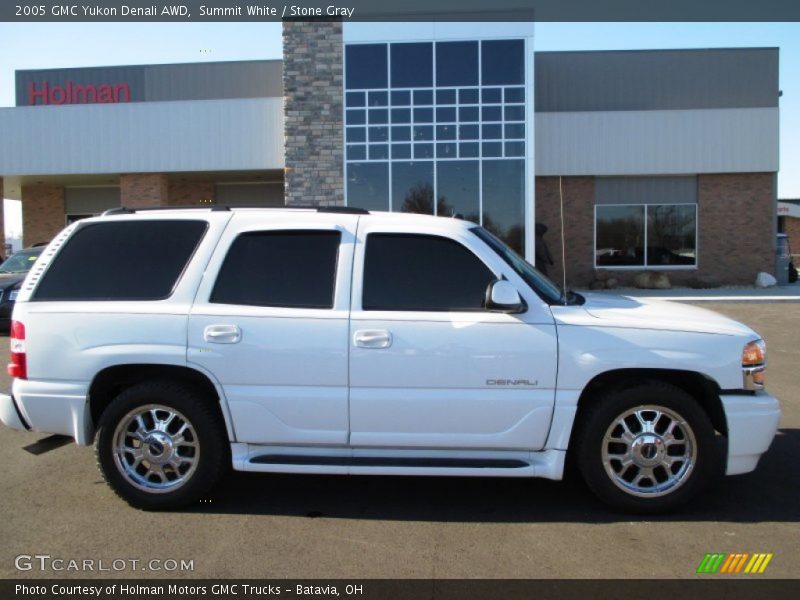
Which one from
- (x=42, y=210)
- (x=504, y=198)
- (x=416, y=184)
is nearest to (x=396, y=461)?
(x=416, y=184)

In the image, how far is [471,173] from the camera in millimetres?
20906

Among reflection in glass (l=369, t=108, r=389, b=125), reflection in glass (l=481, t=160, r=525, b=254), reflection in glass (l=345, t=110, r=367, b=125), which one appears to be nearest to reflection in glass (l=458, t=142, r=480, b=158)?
reflection in glass (l=481, t=160, r=525, b=254)

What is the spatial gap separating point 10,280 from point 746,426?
501 inches

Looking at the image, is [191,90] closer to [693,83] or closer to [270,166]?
[270,166]

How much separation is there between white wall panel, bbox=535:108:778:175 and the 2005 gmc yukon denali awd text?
19567 mm

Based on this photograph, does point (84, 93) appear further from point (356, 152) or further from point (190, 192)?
point (356, 152)

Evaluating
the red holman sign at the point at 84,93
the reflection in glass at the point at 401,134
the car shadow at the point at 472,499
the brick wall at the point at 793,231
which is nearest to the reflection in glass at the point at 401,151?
the reflection in glass at the point at 401,134

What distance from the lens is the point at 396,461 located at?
4.56m

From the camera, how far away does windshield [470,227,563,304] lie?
476 cm

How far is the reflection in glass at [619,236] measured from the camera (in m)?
24.0

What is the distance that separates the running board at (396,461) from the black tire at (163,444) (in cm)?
22

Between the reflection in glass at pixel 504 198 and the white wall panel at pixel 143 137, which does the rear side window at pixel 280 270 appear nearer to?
the reflection in glass at pixel 504 198

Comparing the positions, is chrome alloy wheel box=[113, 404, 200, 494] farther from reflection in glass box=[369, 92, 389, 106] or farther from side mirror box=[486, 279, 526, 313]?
reflection in glass box=[369, 92, 389, 106]

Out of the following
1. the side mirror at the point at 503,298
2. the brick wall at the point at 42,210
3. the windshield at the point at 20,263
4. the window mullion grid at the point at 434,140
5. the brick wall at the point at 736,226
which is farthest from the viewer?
the brick wall at the point at 42,210
